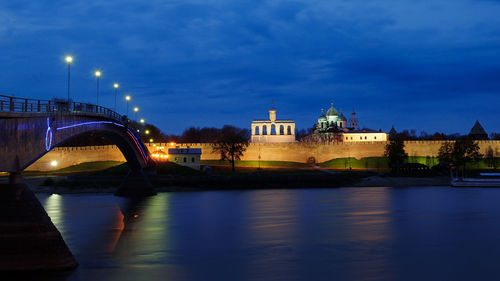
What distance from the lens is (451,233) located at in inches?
1453

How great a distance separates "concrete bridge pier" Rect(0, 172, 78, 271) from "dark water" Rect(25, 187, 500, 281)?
1.76m

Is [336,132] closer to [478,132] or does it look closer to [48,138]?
[478,132]

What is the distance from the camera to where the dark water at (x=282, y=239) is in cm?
2550

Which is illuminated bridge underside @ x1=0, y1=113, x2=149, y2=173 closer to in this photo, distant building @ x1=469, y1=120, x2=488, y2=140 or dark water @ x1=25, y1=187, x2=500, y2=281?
dark water @ x1=25, y1=187, x2=500, y2=281

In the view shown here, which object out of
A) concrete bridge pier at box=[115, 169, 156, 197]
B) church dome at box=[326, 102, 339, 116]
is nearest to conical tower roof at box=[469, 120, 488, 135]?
church dome at box=[326, 102, 339, 116]

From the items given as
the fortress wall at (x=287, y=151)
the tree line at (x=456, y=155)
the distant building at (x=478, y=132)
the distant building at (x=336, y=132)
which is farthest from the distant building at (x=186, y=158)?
the distant building at (x=478, y=132)

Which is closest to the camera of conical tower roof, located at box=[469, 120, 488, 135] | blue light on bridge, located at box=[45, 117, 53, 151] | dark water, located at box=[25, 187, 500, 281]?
dark water, located at box=[25, 187, 500, 281]

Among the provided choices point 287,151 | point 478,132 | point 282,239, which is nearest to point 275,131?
point 287,151

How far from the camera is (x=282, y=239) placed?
113 ft

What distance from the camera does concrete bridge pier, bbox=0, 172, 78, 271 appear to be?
20922 millimetres

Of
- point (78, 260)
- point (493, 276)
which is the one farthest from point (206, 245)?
point (493, 276)

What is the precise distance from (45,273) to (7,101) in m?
7.56

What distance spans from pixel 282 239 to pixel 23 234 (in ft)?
58.0

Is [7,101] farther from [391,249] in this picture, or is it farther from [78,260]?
[391,249]
